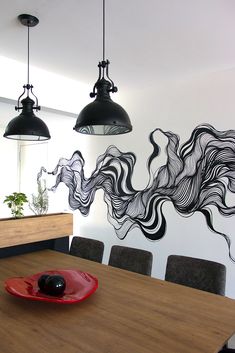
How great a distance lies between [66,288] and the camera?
5.76 feet

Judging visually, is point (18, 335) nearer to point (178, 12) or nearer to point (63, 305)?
point (63, 305)

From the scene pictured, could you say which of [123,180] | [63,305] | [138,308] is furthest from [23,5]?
[123,180]

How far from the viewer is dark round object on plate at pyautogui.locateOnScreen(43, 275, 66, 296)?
161 centimetres

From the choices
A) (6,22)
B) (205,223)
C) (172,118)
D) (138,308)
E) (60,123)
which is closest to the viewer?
(138,308)

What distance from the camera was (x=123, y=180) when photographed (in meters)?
3.92

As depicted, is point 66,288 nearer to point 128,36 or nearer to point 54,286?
point 54,286

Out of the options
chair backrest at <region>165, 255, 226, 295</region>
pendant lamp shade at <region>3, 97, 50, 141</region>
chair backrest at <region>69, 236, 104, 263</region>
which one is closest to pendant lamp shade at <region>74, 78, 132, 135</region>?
pendant lamp shade at <region>3, 97, 50, 141</region>

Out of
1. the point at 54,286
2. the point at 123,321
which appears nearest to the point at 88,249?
the point at 54,286

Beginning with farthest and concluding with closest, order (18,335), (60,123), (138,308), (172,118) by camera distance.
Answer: (60,123) → (172,118) → (138,308) → (18,335)

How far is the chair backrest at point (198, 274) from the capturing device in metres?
1.99

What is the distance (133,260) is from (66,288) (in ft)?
2.70

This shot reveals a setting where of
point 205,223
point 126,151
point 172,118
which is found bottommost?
point 205,223

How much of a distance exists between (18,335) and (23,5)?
2.06 meters

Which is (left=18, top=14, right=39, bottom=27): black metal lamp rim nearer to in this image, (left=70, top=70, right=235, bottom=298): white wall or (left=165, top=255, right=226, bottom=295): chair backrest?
(left=70, top=70, right=235, bottom=298): white wall
